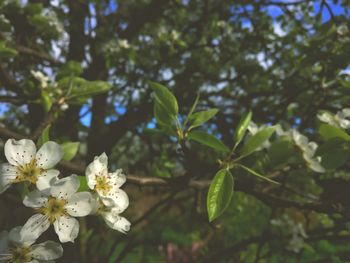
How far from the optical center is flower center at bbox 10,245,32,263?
3.49 ft

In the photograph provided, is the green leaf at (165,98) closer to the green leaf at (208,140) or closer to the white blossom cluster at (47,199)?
the green leaf at (208,140)

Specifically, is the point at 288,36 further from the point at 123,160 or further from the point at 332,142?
the point at 123,160

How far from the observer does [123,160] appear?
5926 mm

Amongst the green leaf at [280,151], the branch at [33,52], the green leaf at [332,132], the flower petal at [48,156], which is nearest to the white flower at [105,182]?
the flower petal at [48,156]

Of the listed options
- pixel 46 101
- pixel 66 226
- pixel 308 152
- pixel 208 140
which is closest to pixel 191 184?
pixel 208 140

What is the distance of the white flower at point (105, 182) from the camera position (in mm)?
1132

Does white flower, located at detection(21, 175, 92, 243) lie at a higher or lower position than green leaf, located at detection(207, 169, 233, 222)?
lower

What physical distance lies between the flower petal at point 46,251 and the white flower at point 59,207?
1.1 inches

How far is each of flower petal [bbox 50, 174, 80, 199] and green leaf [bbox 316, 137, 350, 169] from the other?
0.76 m

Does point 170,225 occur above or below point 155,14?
below

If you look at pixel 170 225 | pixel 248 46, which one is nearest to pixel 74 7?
pixel 248 46

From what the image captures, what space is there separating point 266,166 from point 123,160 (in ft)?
14.6

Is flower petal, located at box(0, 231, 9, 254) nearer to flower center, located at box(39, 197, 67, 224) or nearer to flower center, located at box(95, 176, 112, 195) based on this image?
flower center, located at box(39, 197, 67, 224)

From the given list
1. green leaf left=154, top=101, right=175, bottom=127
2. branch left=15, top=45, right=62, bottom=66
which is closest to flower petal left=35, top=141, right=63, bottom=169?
green leaf left=154, top=101, right=175, bottom=127
